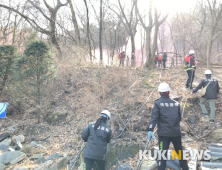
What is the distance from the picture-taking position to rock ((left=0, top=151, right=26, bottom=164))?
5.95 m

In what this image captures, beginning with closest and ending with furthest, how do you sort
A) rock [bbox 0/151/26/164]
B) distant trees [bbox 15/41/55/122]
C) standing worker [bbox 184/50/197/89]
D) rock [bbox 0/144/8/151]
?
1. rock [bbox 0/151/26/164]
2. rock [bbox 0/144/8/151]
3. standing worker [bbox 184/50/197/89]
4. distant trees [bbox 15/41/55/122]

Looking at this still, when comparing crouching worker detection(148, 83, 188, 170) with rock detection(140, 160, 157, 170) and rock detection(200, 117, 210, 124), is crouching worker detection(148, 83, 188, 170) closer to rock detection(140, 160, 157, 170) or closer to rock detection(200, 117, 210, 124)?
rock detection(140, 160, 157, 170)

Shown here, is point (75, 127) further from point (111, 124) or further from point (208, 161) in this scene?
point (208, 161)

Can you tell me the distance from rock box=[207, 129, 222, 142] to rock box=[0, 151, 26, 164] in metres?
6.42

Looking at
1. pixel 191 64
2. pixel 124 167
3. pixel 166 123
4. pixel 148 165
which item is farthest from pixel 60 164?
pixel 191 64

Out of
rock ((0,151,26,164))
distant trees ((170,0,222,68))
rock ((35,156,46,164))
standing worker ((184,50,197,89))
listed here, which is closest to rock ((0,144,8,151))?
rock ((0,151,26,164))

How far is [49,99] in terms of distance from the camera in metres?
10.9

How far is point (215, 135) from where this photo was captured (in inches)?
217

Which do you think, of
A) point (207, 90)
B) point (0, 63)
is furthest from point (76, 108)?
point (207, 90)

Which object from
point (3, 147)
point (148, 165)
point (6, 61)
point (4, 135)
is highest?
point (6, 61)

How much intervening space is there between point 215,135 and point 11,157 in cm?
680

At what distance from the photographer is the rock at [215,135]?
5.44 m

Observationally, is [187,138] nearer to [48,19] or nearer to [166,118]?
[166,118]

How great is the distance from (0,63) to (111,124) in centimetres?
837
